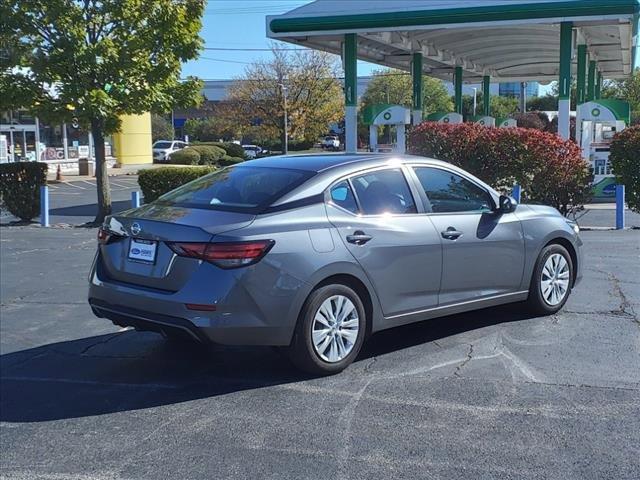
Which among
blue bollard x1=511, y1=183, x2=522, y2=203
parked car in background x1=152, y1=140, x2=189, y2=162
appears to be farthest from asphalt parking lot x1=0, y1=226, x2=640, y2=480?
parked car in background x1=152, y1=140, x2=189, y2=162

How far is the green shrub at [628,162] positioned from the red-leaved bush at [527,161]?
107cm

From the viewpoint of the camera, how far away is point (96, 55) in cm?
1444

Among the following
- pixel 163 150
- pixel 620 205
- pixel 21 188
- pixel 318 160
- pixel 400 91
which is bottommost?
pixel 620 205

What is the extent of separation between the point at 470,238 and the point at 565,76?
Result: 611 inches

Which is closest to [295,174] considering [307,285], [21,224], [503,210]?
[307,285]

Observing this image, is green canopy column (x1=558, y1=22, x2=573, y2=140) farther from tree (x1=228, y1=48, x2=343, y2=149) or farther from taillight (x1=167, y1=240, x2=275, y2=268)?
tree (x1=228, y1=48, x2=343, y2=149)

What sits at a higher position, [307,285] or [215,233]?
[215,233]

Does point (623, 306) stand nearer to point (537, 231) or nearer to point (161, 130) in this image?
point (537, 231)

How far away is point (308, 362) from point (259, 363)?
0.70 metres

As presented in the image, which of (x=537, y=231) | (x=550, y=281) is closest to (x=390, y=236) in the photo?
(x=537, y=231)

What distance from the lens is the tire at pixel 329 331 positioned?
199 inches

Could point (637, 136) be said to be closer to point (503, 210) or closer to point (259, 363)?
point (503, 210)

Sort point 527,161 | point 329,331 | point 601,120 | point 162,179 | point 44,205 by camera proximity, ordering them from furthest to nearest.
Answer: point 601,120 < point 162,179 < point 44,205 < point 527,161 < point 329,331

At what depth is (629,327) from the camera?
646 cm
